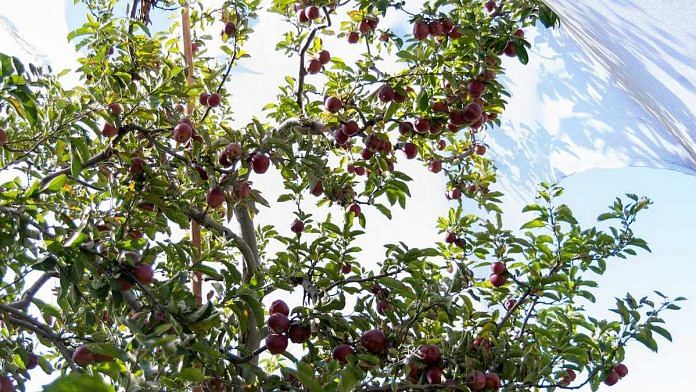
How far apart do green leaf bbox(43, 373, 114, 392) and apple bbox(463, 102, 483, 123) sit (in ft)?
5.85

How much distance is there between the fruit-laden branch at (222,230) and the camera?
2002 mm

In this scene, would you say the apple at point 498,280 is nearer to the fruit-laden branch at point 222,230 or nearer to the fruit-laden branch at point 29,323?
the fruit-laden branch at point 222,230

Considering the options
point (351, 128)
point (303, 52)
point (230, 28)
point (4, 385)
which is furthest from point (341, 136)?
point (4, 385)

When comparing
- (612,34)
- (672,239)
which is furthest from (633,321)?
(672,239)

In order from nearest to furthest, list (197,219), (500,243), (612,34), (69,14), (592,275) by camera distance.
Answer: (612,34), (197,219), (500,243), (69,14), (592,275)

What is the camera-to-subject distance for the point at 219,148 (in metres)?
1.91

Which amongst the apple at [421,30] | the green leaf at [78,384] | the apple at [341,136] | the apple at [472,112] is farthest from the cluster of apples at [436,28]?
the green leaf at [78,384]

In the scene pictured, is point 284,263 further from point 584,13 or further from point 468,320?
point 584,13

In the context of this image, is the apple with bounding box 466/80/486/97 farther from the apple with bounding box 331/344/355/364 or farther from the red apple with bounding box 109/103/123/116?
the red apple with bounding box 109/103/123/116

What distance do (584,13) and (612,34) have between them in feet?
0.24

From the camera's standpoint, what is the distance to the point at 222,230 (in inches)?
81.2

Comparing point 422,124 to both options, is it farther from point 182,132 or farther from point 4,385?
point 4,385

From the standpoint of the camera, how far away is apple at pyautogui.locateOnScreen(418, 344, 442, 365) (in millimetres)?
1506

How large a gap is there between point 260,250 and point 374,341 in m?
1.13
